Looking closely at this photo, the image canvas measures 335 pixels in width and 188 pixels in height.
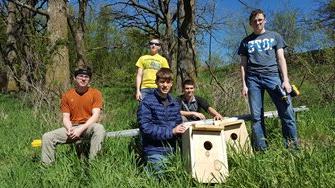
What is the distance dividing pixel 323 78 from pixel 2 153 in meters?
6.62

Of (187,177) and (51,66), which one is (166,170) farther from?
(51,66)

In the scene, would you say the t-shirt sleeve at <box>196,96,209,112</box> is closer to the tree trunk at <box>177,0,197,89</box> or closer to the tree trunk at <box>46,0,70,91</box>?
the tree trunk at <box>177,0,197,89</box>

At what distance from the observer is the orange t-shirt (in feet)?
18.2

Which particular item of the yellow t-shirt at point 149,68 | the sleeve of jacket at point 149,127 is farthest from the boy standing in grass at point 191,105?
the sleeve of jacket at point 149,127

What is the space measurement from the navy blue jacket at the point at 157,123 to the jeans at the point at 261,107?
1053mm

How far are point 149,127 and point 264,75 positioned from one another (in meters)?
1.61

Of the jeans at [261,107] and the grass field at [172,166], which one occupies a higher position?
the jeans at [261,107]

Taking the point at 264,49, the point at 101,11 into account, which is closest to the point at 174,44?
the point at 101,11

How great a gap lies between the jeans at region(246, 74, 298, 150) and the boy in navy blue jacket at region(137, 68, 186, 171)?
3.39 feet

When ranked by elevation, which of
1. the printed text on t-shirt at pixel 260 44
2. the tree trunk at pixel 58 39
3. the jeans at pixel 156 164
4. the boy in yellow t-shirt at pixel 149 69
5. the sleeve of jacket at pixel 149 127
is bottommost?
the jeans at pixel 156 164

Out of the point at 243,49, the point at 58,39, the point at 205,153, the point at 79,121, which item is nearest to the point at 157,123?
the point at 205,153

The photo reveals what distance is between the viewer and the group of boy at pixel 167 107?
484 centimetres

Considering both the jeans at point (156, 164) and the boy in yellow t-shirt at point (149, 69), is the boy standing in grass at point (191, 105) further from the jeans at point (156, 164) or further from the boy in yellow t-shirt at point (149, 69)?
the jeans at point (156, 164)

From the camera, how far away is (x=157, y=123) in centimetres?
490
